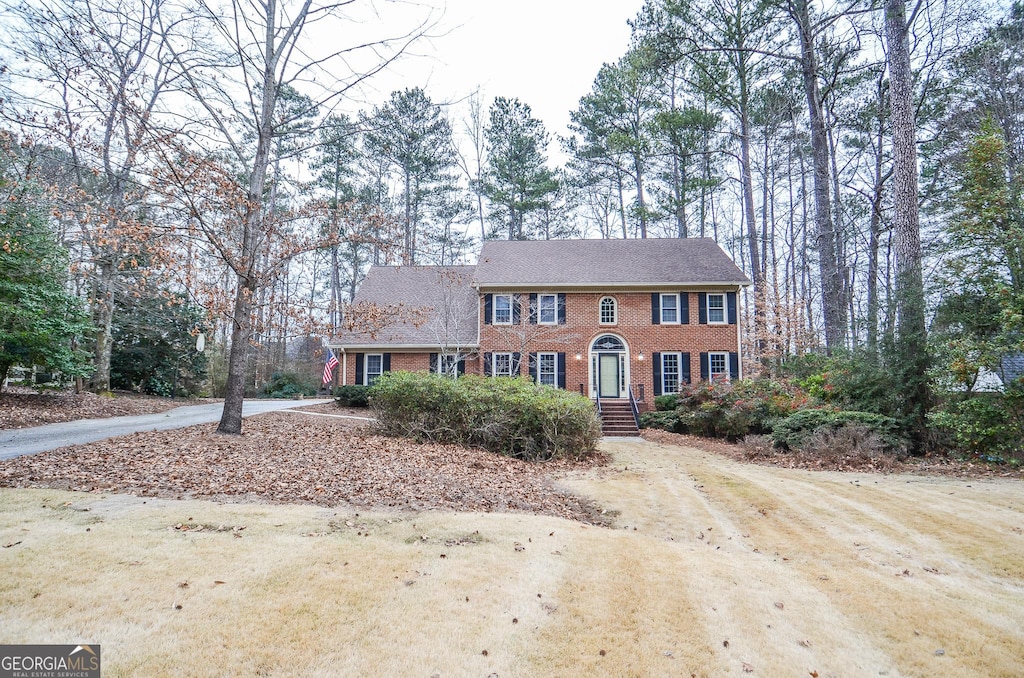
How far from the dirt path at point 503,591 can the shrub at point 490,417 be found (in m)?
4.04

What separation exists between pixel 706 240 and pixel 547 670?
19.7 m

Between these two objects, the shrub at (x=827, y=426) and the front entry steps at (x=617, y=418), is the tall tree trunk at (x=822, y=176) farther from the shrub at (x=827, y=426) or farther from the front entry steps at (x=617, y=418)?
the front entry steps at (x=617, y=418)

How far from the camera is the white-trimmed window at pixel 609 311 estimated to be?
18.3 metres

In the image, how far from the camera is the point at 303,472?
647cm

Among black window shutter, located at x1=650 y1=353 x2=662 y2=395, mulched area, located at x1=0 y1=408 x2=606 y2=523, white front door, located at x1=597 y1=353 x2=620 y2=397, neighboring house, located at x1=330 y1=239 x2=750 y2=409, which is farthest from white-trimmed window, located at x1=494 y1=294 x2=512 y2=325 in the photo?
mulched area, located at x1=0 y1=408 x2=606 y2=523

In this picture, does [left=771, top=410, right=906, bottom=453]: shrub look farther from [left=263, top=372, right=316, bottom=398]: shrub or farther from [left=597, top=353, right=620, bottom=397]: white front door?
[left=263, top=372, right=316, bottom=398]: shrub

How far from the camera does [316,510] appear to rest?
4902 mm

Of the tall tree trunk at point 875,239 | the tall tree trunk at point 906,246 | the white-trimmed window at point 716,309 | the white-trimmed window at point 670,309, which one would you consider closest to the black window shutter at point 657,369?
the white-trimmed window at point 670,309

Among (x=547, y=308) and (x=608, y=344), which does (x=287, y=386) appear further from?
(x=608, y=344)

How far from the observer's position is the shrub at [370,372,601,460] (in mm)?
9219

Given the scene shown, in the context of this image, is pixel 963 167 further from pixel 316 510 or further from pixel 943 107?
pixel 316 510

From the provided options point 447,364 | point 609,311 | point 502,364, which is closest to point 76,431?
point 447,364

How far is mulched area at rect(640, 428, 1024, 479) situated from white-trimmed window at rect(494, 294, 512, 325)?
9353 millimetres

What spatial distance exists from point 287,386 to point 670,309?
18.9 meters
